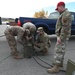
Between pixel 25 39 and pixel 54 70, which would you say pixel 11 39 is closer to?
pixel 25 39

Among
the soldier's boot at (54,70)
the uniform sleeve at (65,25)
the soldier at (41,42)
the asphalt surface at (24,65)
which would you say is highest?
the uniform sleeve at (65,25)

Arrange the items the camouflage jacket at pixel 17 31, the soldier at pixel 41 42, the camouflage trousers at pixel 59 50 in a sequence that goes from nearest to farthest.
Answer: the camouflage trousers at pixel 59 50 < the camouflage jacket at pixel 17 31 < the soldier at pixel 41 42

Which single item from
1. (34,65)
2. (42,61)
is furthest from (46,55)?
(34,65)

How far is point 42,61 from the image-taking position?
5941 millimetres

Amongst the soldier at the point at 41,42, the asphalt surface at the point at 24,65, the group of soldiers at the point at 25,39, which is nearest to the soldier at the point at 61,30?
the asphalt surface at the point at 24,65

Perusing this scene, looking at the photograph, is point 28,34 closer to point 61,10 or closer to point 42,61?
point 42,61

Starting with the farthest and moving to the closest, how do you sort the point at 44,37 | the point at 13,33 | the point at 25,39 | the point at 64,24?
the point at 44,37, the point at 25,39, the point at 13,33, the point at 64,24

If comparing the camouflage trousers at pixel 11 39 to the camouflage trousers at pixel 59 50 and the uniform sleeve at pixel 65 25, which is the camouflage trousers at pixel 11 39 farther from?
the uniform sleeve at pixel 65 25

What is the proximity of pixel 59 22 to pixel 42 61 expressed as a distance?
66.6 inches

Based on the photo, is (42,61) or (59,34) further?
(42,61)

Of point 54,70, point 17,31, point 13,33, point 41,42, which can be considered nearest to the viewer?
point 54,70

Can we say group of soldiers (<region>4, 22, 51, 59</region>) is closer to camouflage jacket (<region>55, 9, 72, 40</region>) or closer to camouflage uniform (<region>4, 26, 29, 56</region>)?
camouflage uniform (<region>4, 26, 29, 56</region>)

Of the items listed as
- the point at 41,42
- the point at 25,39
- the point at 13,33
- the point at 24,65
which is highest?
the point at 13,33

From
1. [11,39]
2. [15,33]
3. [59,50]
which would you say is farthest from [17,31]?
[59,50]
